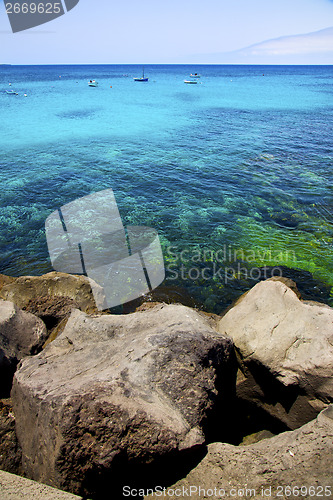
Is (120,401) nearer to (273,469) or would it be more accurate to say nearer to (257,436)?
(273,469)

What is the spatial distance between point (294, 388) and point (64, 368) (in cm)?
343

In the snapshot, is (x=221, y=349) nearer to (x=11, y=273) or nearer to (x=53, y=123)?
(x=11, y=273)

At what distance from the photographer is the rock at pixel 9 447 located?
4.20m

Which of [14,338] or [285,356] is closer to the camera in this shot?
[285,356]

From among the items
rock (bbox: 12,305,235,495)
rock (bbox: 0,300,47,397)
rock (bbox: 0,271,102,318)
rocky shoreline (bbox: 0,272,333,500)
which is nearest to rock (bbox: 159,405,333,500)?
rocky shoreline (bbox: 0,272,333,500)

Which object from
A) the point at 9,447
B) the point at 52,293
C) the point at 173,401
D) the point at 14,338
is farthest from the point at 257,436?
the point at 52,293

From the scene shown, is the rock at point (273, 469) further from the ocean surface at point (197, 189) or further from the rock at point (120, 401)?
the ocean surface at point (197, 189)

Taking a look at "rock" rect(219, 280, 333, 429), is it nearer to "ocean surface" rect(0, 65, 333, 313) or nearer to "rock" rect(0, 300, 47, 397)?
"ocean surface" rect(0, 65, 333, 313)

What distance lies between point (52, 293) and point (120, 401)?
453cm

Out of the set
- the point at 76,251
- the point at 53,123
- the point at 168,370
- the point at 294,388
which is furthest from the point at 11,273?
the point at 53,123

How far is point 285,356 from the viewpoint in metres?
5.27

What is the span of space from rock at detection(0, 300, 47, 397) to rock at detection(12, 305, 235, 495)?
0.63 m

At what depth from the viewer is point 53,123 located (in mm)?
32062

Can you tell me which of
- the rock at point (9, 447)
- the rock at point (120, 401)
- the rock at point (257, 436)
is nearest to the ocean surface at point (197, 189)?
the rock at point (257, 436)
